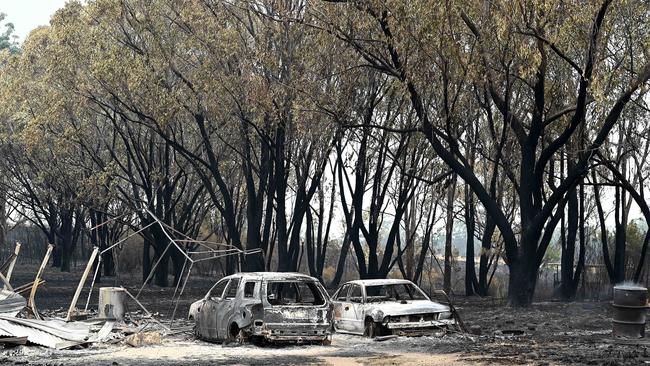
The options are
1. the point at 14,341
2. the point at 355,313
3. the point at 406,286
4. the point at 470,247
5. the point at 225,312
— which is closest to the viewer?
the point at 14,341

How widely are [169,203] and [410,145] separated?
1276cm

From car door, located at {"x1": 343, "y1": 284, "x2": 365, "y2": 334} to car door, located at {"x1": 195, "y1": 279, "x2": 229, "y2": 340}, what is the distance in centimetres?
290

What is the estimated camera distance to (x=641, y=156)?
1565 inches

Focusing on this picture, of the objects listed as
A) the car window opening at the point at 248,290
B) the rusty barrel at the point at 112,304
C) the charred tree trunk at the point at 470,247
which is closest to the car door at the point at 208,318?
the car window opening at the point at 248,290

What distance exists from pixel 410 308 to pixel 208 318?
13.6 feet

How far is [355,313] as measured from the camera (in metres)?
21.4

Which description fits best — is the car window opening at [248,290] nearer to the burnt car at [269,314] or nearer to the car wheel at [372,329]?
the burnt car at [269,314]

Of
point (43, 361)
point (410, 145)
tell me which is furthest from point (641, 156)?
point (43, 361)

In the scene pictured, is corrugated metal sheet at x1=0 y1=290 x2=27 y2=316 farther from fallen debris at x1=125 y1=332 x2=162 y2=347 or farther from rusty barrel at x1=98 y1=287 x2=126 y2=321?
fallen debris at x1=125 y1=332 x2=162 y2=347

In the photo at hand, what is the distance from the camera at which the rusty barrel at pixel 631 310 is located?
19.7 metres

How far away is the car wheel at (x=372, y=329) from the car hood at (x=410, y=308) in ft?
1.02

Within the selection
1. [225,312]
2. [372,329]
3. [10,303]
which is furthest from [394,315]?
[10,303]

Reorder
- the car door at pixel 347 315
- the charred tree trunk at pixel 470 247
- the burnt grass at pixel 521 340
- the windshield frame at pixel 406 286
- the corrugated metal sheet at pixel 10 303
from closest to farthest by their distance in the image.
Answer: the burnt grass at pixel 521 340
the corrugated metal sheet at pixel 10 303
the windshield frame at pixel 406 286
the car door at pixel 347 315
the charred tree trunk at pixel 470 247

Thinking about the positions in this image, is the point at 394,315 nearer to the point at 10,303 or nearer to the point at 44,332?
the point at 44,332
